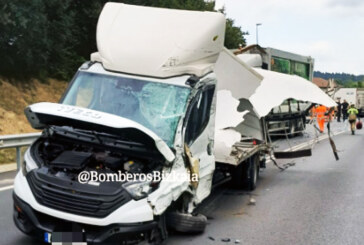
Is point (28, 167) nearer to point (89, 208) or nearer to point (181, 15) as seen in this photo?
point (89, 208)

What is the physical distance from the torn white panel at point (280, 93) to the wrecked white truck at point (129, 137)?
9.35 ft

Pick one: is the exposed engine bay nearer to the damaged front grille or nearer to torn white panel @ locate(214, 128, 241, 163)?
the damaged front grille

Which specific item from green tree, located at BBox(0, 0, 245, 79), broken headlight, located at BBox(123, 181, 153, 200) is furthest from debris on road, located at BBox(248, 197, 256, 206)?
green tree, located at BBox(0, 0, 245, 79)

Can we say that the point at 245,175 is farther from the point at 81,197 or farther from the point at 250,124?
the point at 81,197

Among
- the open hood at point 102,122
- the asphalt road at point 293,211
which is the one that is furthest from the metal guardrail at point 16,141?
the open hood at point 102,122

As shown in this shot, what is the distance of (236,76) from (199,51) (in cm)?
256

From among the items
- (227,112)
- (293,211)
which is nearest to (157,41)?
(227,112)

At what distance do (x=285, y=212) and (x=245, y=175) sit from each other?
1.66 meters

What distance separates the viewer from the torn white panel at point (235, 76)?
28.5ft

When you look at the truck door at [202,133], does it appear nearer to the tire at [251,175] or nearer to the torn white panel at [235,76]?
the torn white panel at [235,76]

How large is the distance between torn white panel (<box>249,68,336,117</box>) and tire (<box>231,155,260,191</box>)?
0.99 m

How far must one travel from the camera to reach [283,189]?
379 inches

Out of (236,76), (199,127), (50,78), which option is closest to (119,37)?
(199,127)

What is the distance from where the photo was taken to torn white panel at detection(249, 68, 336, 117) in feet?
30.7
